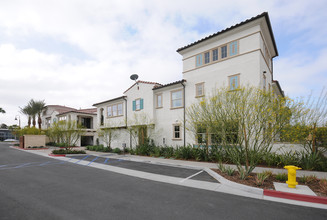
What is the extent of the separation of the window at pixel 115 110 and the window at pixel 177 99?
794cm

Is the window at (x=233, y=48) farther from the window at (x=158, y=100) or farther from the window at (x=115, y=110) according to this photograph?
the window at (x=115, y=110)

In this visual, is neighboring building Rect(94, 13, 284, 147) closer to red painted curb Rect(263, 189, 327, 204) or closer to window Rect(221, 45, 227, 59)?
window Rect(221, 45, 227, 59)

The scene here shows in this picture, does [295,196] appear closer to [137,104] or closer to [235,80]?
[235,80]

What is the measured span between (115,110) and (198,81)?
1228cm

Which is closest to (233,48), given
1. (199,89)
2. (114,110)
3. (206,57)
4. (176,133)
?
(206,57)

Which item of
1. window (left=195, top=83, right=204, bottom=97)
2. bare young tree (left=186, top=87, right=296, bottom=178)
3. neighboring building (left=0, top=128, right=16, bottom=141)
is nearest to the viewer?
bare young tree (left=186, top=87, right=296, bottom=178)

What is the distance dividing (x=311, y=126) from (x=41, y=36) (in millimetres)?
16616

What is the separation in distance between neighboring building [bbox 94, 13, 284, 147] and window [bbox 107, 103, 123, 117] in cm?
16

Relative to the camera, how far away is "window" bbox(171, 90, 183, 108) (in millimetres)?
16764

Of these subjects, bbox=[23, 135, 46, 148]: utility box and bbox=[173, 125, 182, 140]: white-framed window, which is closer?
bbox=[173, 125, 182, 140]: white-framed window

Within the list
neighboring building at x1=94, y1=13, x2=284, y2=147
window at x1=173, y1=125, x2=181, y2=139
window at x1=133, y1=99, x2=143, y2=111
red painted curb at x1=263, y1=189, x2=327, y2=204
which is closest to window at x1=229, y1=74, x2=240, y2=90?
neighboring building at x1=94, y1=13, x2=284, y2=147

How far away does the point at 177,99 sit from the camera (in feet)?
55.7

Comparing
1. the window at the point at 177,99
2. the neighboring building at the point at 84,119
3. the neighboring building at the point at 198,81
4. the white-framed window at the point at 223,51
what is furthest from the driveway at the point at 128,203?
the neighboring building at the point at 84,119

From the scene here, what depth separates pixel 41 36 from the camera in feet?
36.8
